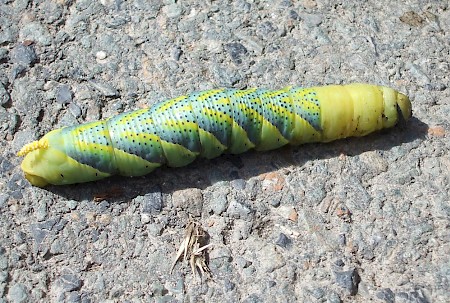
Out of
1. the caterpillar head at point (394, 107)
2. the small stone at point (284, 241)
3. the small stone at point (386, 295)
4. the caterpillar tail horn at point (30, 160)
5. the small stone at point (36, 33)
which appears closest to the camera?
the small stone at point (386, 295)

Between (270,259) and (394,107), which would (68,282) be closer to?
(270,259)

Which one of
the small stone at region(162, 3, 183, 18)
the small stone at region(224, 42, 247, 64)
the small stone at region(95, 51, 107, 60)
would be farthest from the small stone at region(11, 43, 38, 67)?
the small stone at region(224, 42, 247, 64)

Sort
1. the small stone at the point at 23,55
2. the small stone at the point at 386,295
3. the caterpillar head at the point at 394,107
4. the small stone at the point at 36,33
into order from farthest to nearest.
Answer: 1. the small stone at the point at 36,33
2. the small stone at the point at 23,55
3. the caterpillar head at the point at 394,107
4. the small stone at the point at 386,295

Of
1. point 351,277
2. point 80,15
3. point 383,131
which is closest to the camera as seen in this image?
point 351,277

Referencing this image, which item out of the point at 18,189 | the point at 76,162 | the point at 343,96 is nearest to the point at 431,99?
the point at 343,96

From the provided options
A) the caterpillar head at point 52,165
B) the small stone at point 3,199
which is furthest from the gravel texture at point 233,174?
the caterpillar head at point 52,165

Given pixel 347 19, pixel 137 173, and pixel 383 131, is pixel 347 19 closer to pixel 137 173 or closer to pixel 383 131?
pixel 383 131

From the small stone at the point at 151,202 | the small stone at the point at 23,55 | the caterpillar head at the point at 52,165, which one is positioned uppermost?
the small stone at the point at 23,55

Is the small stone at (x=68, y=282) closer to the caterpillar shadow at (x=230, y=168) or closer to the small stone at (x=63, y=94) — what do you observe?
the caterpillar shadow at (x=230, y=168)
